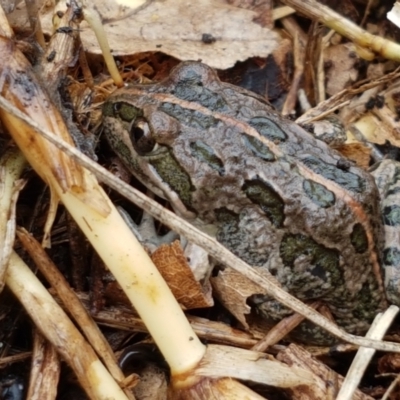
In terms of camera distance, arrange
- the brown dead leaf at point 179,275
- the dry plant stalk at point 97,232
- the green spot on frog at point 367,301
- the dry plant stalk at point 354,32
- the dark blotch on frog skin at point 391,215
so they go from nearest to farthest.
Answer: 1. the dry plant stalk at point 97,232
2. the brown dead leaf at point 179,275
3. the green spot on frog at point 367,301
4. the dark blotch on frog skin at point 391,215
5. the dry plant stalk at point 354,32

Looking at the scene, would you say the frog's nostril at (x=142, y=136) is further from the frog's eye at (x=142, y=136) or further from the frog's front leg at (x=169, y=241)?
the frog's front leg at (x=169, y=241)

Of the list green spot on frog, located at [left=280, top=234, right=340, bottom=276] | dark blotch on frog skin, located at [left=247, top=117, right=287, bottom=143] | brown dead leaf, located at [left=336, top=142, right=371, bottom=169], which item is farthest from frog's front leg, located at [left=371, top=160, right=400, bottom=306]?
dark blotch on frog skin, located at [left=247, top=117, right=287, bottom=143]

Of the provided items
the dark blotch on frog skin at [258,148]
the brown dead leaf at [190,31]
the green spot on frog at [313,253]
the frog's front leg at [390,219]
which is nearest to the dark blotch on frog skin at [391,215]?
the frog's front leg at [390,219]

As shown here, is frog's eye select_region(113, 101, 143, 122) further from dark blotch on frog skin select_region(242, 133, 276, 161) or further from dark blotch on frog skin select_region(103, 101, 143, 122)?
dark blotch on frog skin select_region(242, 133, 276, 161)

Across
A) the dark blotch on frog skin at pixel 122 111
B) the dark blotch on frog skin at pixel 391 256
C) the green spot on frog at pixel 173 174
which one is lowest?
the dark blotch on frog skin at pixel 391 256

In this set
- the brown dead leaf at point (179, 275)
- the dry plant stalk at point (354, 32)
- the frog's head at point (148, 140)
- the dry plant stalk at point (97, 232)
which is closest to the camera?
the dry plant stalk at point (97, 232)

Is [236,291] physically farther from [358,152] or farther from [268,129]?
[358,152]

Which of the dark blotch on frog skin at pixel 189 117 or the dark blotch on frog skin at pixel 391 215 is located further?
the dark blotch on frog skin at pixel 391 215
